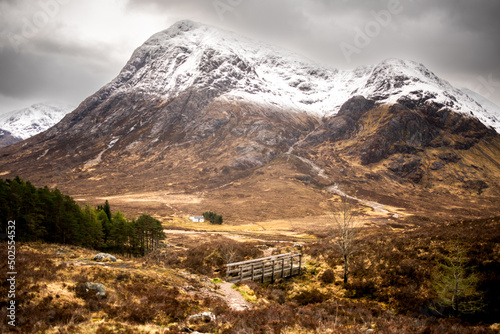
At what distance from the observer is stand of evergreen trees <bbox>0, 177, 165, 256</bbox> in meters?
29.2

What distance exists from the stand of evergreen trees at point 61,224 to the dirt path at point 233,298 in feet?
85.0

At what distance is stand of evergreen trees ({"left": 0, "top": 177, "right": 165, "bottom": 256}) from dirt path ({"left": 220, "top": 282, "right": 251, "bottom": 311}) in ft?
85.0

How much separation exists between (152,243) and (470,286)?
46569mm

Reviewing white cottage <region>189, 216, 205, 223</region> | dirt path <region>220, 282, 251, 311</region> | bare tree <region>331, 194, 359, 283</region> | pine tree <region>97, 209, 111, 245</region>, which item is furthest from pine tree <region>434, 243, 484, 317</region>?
white cottage <region>189, 216, 205, 223</region>

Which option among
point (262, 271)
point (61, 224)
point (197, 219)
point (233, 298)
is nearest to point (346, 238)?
point (262, 271)

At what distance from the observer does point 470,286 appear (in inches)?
553

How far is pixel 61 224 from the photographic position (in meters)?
34.3

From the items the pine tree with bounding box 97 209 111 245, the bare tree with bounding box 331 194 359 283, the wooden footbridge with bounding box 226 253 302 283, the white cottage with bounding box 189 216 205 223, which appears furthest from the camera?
the white cottage with bounding box 189 216 205 223

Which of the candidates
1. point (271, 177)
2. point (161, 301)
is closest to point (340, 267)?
point (161, 301)

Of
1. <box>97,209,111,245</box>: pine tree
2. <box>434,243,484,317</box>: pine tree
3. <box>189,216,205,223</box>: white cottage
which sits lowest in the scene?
<box>189,216,205,223</box>: white cottage

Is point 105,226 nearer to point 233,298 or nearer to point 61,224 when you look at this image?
point 61,224

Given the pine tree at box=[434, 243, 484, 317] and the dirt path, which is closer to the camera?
the pine tree at box=[434, 243, 484, 317]

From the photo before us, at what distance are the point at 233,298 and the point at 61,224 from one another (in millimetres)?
30154

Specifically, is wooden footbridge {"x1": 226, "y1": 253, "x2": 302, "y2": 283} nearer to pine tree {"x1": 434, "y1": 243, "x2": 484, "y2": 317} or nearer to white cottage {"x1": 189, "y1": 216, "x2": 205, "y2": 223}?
pine tree {"x1": 434, "y1": 243, "x2": 484, "y2": 317}
